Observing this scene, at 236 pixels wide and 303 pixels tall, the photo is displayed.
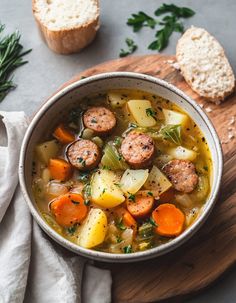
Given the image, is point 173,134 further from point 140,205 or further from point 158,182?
point 140,205

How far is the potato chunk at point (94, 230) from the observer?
125 inches

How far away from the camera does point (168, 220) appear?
323 centimetres

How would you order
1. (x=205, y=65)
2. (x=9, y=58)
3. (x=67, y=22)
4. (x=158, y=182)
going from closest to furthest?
(x=158, y=182) → (x=205, y=65) → (x=67, y=22) → (x=9, y=58)

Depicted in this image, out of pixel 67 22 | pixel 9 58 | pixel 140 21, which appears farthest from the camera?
pixel 140 21

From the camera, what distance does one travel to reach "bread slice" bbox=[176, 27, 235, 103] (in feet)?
12.6

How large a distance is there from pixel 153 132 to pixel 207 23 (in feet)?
4.21

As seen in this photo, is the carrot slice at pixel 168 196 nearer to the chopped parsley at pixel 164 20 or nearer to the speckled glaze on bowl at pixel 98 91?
the speckled glaze on bowl at pixel 98 91

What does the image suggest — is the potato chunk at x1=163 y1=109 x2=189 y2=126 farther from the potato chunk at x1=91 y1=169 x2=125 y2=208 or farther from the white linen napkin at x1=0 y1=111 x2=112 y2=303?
the white linen napkin at x1=0 y1=111 x2=112 y2=303

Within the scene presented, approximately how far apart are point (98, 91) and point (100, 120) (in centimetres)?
20

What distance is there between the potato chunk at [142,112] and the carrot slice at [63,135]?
0.38 m

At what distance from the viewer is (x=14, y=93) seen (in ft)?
13.5

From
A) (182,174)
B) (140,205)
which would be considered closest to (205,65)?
(182,174)

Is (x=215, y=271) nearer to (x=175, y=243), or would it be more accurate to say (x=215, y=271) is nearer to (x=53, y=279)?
(x=175, y=243)

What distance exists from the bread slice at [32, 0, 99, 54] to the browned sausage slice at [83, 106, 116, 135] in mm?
768
